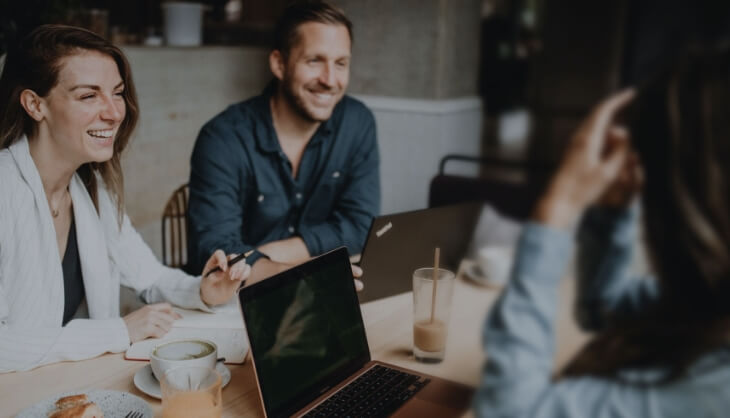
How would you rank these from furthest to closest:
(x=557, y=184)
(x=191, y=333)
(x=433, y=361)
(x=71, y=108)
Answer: (x=71, y=108) < (x=191, y=333) < (x=433, y=361) < (x=557, y=184)

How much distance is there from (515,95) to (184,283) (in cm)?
99

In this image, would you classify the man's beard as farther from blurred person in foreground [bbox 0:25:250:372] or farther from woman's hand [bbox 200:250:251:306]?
woman's hand [bbox 200:250:251:306]

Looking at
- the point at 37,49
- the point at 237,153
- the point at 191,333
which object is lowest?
the point at 191,333

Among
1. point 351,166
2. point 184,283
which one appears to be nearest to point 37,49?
point 184,283

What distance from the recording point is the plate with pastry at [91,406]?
0.87 meters

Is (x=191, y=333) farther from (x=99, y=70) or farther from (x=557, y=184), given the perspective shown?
(x=557, y=184)

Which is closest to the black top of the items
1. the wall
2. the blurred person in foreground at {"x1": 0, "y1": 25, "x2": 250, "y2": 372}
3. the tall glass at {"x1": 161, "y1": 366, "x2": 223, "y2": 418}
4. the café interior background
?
the blurred person in foreground at {"x1": 0, "y1": 25, "x2": 250, "y2": 372}

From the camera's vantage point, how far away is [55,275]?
1330 millimetres

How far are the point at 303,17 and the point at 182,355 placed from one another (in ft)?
3.63

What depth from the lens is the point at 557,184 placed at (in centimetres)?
51

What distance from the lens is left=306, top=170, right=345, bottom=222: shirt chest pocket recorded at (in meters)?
1.91

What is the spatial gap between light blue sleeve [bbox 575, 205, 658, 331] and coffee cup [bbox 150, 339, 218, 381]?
612mm

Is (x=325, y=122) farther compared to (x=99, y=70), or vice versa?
(x=325, y=122)

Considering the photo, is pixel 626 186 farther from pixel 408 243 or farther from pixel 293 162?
pixel 293 162
